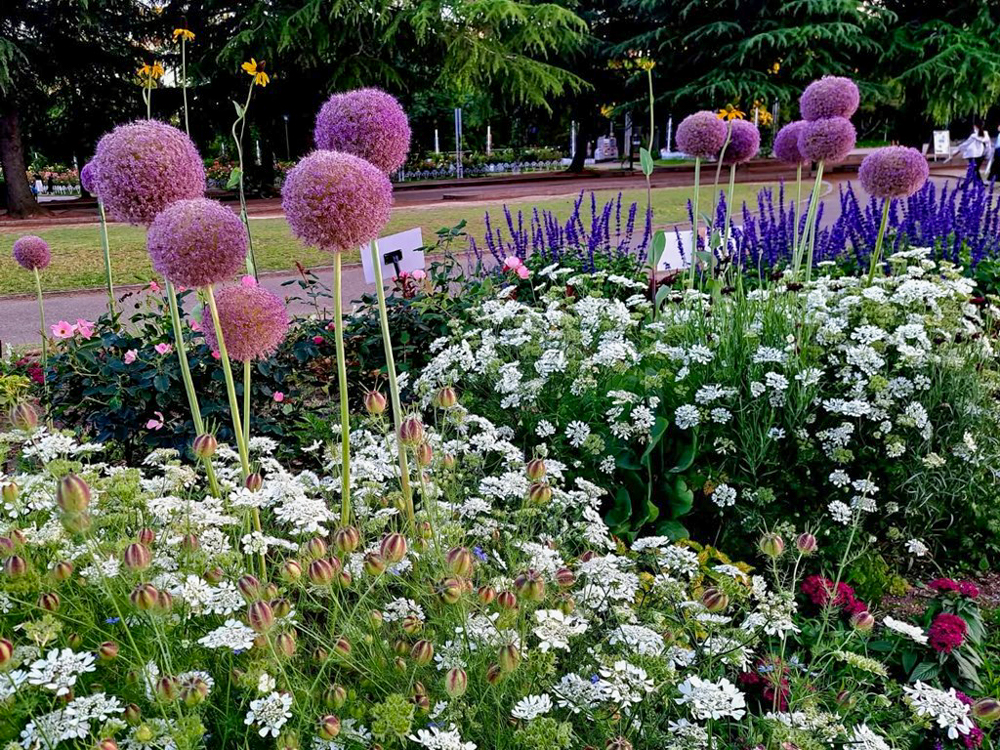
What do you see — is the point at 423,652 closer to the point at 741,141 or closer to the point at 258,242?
the point at 741,141

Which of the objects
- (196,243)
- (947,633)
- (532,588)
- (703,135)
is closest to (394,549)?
(532,588)

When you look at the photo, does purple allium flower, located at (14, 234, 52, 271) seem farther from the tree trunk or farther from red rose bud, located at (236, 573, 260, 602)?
the tree trunk

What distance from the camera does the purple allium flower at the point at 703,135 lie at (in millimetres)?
3506

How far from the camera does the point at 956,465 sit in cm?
260

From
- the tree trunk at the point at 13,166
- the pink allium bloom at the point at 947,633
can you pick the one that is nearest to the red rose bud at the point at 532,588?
the pink allium bloom at the point at 947,633

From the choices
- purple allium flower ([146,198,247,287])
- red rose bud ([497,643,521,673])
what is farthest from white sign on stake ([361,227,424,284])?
red rose bud ([497,643,521,673])

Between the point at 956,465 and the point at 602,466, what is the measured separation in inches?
49.0

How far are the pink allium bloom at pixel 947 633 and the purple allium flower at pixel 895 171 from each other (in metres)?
2.15

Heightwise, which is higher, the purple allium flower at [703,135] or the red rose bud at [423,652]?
the purple allium flower at [703,135]

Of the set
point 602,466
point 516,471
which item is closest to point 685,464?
point 602,466

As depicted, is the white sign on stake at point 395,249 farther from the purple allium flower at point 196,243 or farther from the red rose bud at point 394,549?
the red rose bud at point 394,549

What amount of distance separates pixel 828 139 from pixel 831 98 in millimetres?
191

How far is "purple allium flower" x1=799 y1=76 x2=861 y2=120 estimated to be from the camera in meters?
3.44

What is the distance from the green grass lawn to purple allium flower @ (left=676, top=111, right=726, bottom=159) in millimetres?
2543
